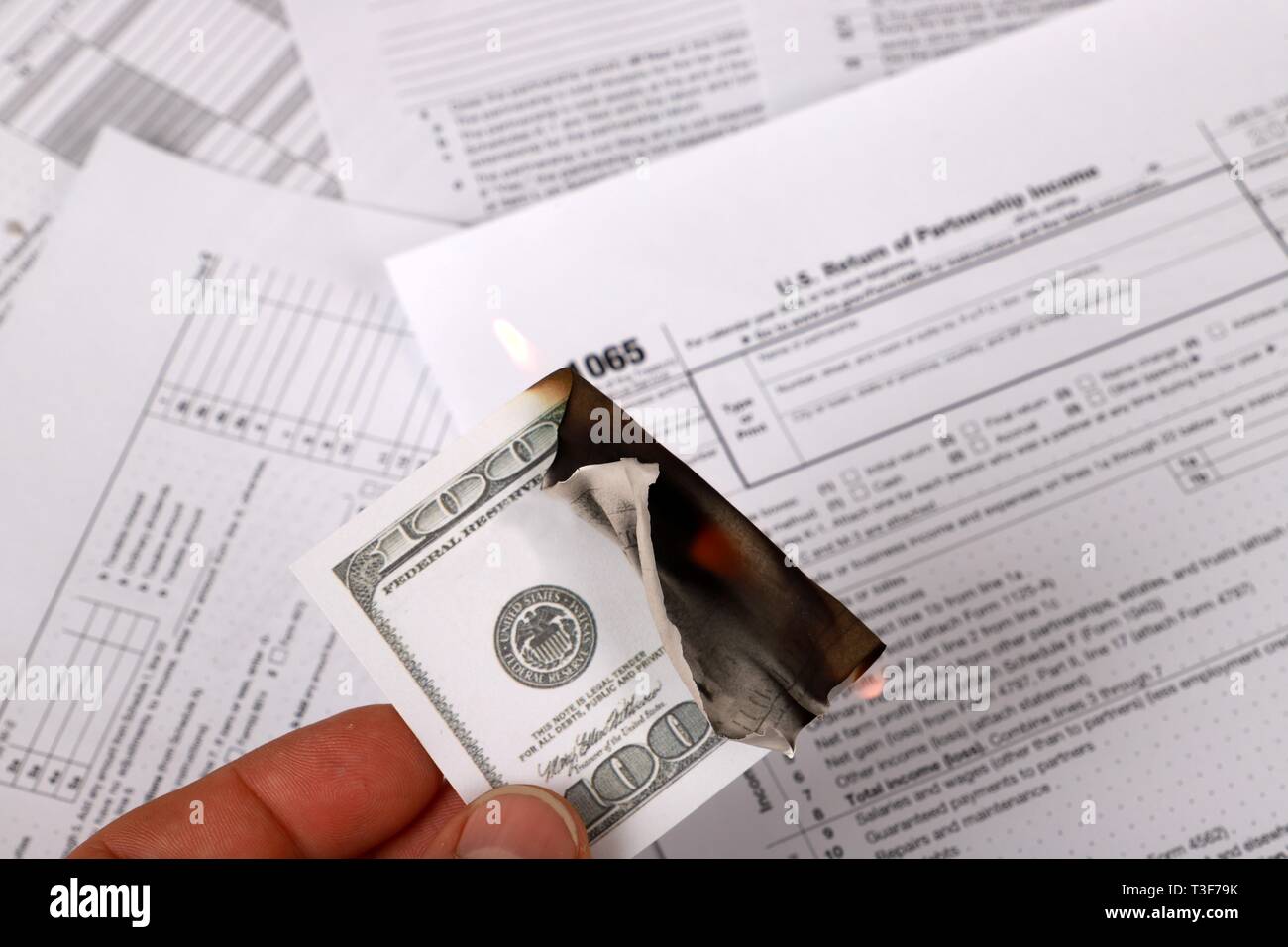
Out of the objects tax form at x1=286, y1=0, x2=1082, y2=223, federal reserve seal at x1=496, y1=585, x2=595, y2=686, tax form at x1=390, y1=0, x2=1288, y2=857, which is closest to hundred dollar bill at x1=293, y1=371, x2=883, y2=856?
federal reserve seal at x1=496, y1=585, x2=595, y2=686

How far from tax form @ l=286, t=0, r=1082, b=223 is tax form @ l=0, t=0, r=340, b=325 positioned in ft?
0.09

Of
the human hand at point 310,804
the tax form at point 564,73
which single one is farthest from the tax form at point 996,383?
the human hand at point 310,804

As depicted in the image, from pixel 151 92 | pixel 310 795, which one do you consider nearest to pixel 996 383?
pixel 310 795

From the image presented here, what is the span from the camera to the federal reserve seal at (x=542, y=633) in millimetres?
451

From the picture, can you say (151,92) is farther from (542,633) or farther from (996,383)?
(996,383)

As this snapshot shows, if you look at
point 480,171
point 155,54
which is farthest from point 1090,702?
point 155,54

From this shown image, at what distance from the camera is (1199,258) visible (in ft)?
2.04

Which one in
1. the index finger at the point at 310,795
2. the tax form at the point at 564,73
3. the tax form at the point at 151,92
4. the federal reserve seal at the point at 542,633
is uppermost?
the tax form at the point at 151,92

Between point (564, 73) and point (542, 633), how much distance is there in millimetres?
418

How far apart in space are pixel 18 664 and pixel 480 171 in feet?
1.38

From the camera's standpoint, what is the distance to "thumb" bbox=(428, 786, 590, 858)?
41 centimetres

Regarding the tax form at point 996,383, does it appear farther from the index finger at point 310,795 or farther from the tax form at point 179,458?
the index finger at point 310,795

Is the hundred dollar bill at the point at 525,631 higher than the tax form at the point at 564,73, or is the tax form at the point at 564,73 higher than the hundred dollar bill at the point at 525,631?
the tax form at the point at 564,73

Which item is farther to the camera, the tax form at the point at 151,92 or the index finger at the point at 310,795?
the tax form at the point at 151,92
